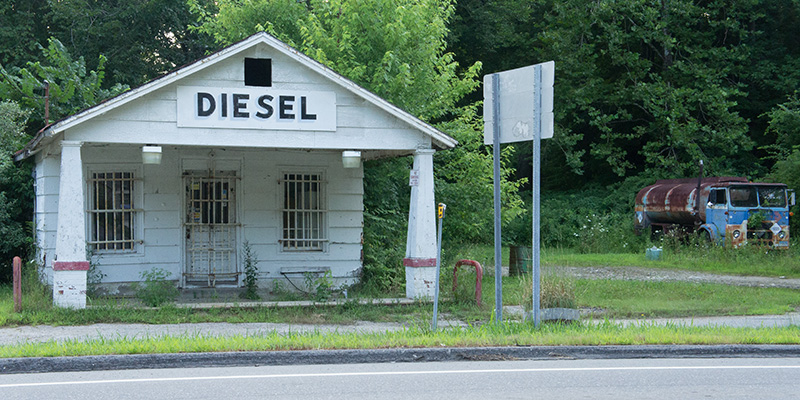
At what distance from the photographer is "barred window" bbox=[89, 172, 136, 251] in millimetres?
15297

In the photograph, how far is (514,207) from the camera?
2041cm

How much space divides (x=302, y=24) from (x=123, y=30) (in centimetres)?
1460

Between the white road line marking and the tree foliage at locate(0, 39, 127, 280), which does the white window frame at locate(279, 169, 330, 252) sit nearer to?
the tree foliage at locate(0, 39, 127, 280)

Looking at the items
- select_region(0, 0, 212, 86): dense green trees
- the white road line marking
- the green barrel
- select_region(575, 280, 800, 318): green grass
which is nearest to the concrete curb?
the white road line marking

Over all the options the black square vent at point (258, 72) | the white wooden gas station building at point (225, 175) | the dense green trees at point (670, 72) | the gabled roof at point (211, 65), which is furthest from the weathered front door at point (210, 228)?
the dense green trees at point (670, 72)

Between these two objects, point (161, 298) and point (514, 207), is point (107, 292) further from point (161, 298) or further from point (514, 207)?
point (514, 207)

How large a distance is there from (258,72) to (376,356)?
21.1ft

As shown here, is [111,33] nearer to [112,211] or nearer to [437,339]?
[112,211]

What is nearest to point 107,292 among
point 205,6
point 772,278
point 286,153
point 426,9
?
point 286,153

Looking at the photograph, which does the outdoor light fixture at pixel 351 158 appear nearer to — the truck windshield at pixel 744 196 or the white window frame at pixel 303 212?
the white window frame at pixel 303 212

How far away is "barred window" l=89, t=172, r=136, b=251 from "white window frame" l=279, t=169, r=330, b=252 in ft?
9.42

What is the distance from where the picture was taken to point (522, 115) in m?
10.7

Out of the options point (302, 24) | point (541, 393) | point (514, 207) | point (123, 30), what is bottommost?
point (541, 393)

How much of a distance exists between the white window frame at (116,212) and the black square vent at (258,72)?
3.10 meters
